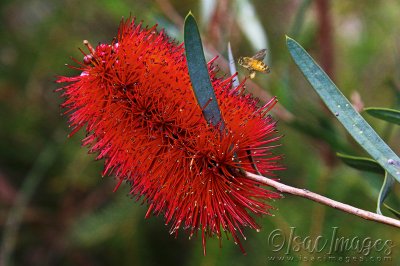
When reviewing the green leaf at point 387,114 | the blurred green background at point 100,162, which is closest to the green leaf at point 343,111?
the green leaf at point 387,114

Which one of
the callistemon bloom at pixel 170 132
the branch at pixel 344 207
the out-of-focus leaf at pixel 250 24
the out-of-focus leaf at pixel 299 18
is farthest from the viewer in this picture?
the out-of-focus leaf at pixel 250 24

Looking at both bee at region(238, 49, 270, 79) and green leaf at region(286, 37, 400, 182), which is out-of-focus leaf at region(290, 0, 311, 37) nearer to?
bee at region(238, 49, 270, 79)

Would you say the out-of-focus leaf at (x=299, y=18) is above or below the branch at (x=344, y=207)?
above

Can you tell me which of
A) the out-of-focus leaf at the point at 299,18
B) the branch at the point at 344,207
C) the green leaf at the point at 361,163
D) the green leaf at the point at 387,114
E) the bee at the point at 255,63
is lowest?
the branch at the point at 344,207

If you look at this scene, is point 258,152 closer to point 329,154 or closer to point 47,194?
point 329,154

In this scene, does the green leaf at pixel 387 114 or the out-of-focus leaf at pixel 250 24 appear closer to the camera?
the green leaf at pixel 387 114

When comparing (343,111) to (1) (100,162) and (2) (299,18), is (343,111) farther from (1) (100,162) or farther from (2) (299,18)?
(1) (100,162)

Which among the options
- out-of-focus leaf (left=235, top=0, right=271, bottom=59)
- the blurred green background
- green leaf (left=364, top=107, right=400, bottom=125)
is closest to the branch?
green leaf (left=364, top=107, right=400, bottom=125)

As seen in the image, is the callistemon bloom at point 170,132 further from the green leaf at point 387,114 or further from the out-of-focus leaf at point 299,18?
the out-of-focus leaf at point 299,18
